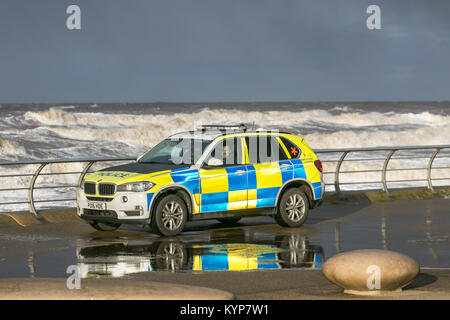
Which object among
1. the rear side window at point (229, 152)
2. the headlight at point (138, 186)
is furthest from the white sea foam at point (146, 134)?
the headlight at point (138, 186)

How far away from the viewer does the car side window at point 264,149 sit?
16.1 meters

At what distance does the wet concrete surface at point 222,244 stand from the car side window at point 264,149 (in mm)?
1180

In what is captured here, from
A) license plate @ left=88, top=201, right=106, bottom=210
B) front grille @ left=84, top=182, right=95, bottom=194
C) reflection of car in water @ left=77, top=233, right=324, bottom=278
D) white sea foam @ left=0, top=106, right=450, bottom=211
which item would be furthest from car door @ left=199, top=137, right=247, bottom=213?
white sea foam @ left=0, top=106, right=450, bottom=211

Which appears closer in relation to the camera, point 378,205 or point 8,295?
point 8,295

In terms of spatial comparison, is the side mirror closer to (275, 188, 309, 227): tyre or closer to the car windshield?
the car windshield

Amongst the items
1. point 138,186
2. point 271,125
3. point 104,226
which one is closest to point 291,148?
point 138,186

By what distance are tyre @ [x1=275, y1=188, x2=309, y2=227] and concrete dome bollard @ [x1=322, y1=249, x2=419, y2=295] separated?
6.63m

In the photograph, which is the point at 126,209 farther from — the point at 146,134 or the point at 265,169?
the point at 146,134

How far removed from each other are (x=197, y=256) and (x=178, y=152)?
3214mm

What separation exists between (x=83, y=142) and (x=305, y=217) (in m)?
43.0

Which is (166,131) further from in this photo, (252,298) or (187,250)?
(252,298)

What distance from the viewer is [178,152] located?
624 inches
